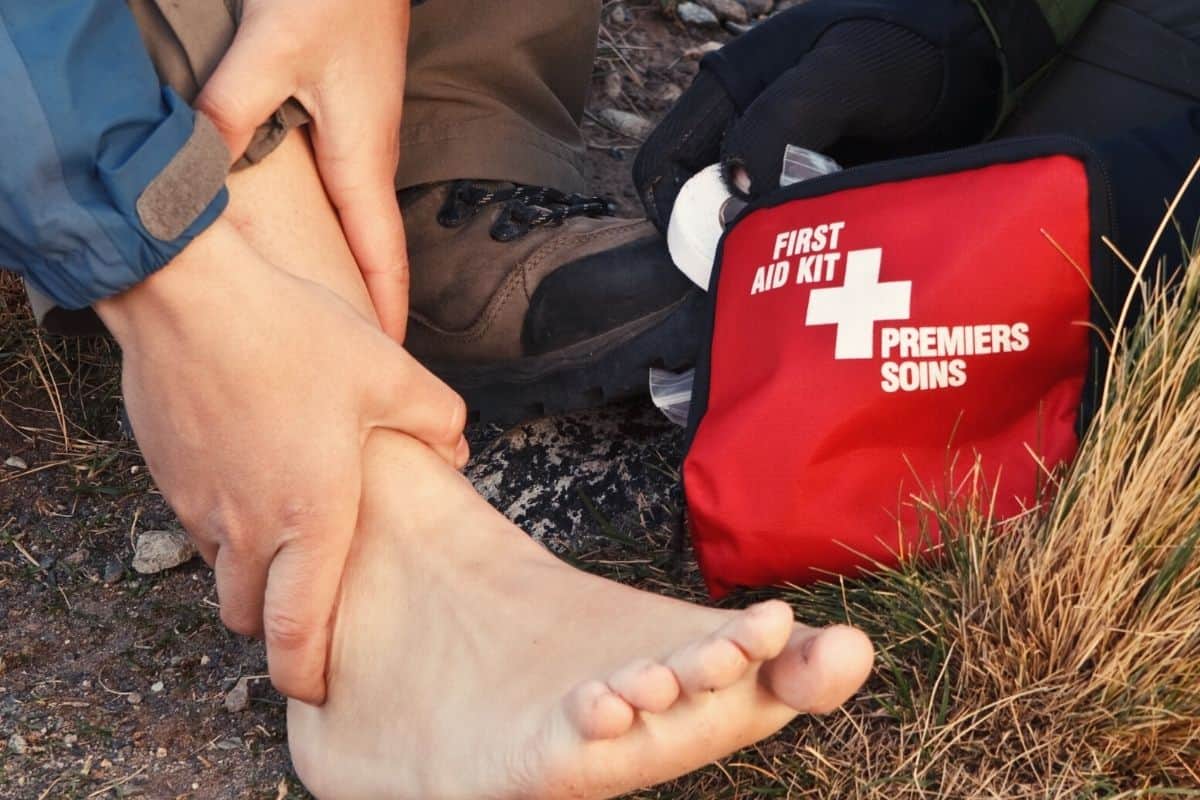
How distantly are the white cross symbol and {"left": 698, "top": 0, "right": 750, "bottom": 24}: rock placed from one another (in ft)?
4.47

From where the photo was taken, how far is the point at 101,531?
1.66 meters

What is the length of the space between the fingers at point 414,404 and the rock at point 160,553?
0.48 m

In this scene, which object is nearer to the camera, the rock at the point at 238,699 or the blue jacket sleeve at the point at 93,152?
the blue jacket sleeve at the point at 93,152

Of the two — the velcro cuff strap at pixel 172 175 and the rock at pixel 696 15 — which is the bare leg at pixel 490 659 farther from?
the rock at pixel 696 15

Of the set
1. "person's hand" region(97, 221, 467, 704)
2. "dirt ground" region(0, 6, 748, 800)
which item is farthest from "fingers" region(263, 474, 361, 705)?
"dirt ground" region(0, 6, 748, 800)

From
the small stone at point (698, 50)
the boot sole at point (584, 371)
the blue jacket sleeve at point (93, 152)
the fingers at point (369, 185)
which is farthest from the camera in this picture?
the small stone at point (698, 50)

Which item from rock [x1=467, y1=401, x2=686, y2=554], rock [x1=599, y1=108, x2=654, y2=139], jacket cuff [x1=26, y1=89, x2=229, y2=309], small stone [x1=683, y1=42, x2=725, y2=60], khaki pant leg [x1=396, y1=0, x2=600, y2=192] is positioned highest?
jacket cuff [x1=26, y1=89, x2=229, y2=309]

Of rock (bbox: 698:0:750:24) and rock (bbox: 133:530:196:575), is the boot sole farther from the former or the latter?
rock (bbox: 698:0:750:24)

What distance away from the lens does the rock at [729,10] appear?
2.53m

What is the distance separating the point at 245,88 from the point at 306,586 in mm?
439

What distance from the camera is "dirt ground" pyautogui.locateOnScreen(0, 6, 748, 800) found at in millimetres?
1361

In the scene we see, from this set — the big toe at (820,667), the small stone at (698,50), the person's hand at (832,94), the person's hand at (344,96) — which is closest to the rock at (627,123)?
the small stone at (698,50)

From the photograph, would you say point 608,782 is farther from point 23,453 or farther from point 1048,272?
point 23,453

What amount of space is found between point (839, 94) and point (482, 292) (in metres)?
0.48
